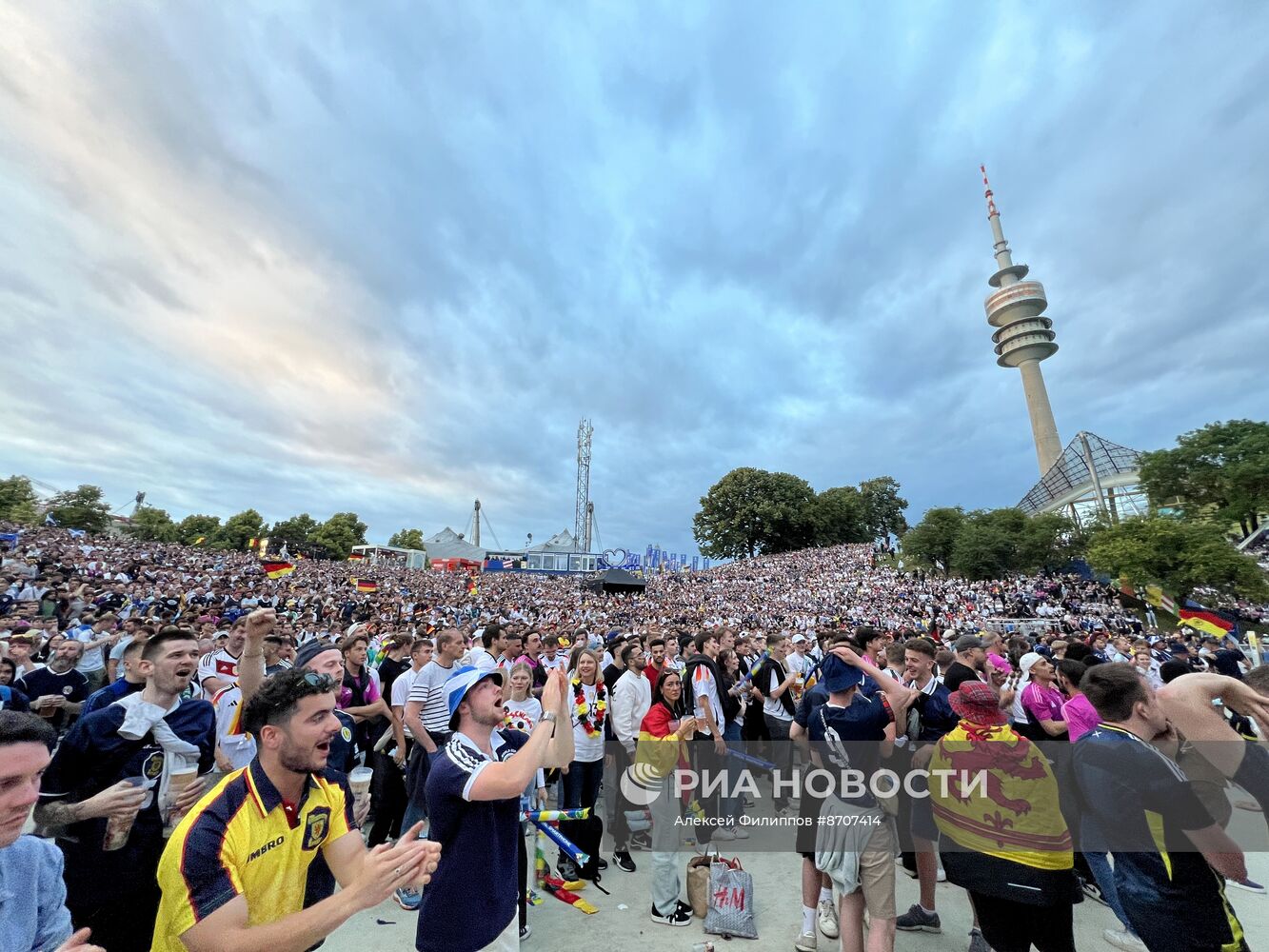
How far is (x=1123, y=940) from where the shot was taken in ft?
12.6

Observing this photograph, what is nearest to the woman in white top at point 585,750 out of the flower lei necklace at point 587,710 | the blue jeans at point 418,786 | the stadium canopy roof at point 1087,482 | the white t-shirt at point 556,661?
the flower lei necklace at point 587,710

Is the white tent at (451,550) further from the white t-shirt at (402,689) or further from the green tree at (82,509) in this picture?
the white t-shirt at (402,689)

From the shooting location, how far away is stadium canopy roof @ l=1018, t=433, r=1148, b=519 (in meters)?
54.6

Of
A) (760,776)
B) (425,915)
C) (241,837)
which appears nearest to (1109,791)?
(425,915)

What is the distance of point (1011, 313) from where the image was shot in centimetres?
7856

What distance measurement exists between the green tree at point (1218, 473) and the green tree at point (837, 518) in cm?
2872

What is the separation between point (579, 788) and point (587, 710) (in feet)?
2.45

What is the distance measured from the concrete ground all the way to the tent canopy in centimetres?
3589

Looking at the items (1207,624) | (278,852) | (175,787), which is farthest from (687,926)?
(1207,624)

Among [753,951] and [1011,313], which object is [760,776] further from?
[1011,313]

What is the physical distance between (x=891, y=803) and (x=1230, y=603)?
34.1 metres

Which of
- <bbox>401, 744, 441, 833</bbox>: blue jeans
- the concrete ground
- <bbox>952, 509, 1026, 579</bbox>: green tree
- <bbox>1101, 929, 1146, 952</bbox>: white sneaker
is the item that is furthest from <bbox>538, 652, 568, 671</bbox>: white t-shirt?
<bbox>952, 509, 1026, 579</bbox>: green tree

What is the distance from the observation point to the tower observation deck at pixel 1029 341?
7488 cm

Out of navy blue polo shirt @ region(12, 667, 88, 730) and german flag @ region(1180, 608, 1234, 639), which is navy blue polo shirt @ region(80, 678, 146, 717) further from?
german flag @ region(1180, 608, 1234, 639)
